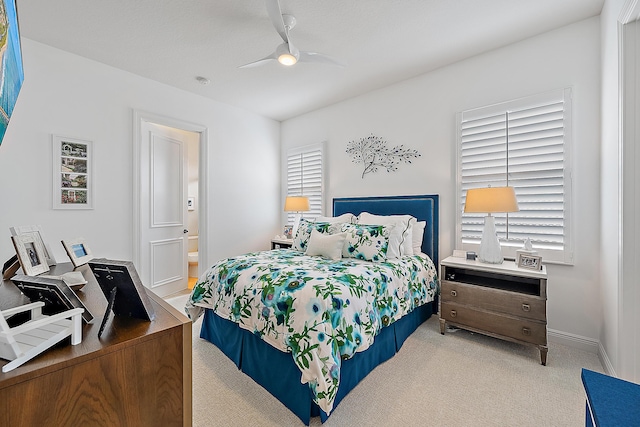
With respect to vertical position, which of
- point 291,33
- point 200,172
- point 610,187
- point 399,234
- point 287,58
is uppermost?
point 291,33

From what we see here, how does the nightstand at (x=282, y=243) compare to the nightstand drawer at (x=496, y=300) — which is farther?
the nightstand at (x=282, y=243)

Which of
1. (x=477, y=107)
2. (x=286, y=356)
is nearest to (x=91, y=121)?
(x=286, y=356)

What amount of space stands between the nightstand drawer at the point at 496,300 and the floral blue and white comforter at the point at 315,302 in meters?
0.28

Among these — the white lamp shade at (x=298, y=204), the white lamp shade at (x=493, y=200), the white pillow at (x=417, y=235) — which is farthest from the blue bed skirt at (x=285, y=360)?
the white lamp shade at (x=298, y=204)

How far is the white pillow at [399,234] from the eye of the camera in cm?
294

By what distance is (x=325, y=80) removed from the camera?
11.8ft

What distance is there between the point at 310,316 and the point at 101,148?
9.95 feet

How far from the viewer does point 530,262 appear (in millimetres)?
2477

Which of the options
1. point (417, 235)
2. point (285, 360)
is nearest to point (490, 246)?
point (417, 235)

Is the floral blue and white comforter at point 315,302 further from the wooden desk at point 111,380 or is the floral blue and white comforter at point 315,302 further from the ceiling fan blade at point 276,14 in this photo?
the ceiling fan blade at point 276,14

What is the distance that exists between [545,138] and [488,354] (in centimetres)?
200

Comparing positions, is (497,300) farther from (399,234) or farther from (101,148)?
(101,148)

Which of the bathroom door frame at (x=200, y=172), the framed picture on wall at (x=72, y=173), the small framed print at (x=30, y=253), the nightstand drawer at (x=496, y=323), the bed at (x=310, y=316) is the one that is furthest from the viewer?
the bathroom door frame at (x=200, y=172)

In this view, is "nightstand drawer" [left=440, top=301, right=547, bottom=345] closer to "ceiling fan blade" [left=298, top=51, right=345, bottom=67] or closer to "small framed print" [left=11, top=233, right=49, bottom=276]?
"ceiling fan blade" [left=298, top=51, right=345, bottom=67]
